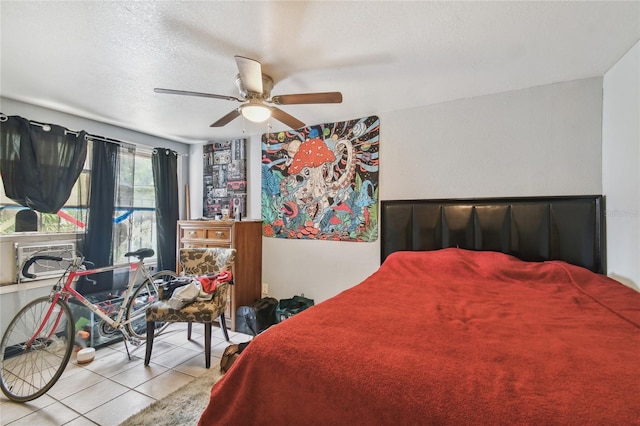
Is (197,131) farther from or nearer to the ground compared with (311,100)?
farther from the ground

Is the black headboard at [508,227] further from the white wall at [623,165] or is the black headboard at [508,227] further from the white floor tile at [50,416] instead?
the white floor tile at [50,416]

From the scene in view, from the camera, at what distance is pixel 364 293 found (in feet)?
5.51

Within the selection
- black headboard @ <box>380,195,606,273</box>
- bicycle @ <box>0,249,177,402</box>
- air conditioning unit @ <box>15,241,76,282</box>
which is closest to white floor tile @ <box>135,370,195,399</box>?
bicycle @ <box>0,249,177,402</box>

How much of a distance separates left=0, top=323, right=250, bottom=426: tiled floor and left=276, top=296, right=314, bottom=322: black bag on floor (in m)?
0.53

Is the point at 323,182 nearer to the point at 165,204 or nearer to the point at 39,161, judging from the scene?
the point at 165,204

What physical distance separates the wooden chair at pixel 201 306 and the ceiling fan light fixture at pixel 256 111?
56.0 inches

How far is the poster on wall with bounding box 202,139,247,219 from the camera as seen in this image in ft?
12.4

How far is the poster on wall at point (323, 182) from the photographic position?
3.01 metres

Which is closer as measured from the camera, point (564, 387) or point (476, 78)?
point (564, 387)

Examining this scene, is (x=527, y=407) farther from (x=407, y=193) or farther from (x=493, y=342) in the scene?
(x=407, y=193)

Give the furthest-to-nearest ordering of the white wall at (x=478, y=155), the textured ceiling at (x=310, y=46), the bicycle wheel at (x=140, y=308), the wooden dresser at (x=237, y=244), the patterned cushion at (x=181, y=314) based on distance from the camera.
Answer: the wooden dresser at (x=237, y=244) < the bicycle wheel at (x=140, y=308) < the patterned cushion at (x=181, y=314) < the white wall at (x=478, y=155) < the textured ceiling at (x=310, y=46)

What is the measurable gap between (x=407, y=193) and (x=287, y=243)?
1542 millimetres

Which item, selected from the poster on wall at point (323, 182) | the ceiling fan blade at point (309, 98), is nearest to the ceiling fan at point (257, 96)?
the ceiling fan blade at point (309, 98)

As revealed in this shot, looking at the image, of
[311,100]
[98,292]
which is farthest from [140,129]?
[311,100]
